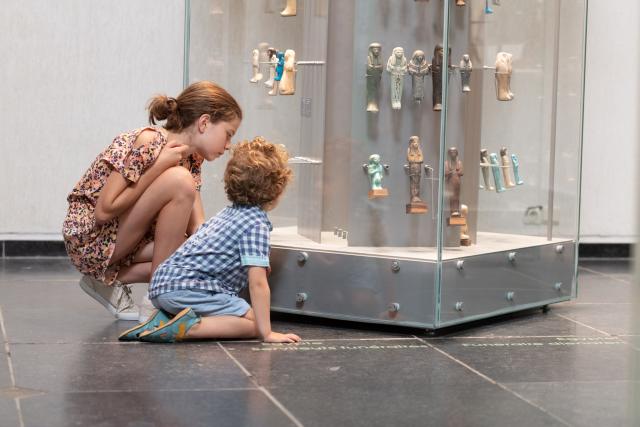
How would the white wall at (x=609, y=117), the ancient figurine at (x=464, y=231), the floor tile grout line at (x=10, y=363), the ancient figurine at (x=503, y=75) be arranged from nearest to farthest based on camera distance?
1. the floor tile grout line at (x=10, y=363)
2. the ancient figurine at (x=464, y=231)
3. the ancient figurine at (x=503, y=75)
4. the white wall at (x=609, y=117)

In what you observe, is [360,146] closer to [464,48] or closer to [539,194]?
[464,48]

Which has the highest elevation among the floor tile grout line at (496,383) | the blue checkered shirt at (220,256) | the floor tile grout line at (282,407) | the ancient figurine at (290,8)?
the ancient figurine at (290,8)

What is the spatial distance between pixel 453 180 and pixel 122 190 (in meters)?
1.10

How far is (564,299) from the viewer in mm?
4262

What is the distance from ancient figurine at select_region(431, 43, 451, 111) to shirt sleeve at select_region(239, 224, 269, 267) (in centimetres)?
71

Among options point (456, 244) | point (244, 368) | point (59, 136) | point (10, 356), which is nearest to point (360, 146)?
point (456, 244)

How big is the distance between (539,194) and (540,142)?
7.6 inches

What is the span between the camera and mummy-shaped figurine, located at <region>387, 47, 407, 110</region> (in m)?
3.68

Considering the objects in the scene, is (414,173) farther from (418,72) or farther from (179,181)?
(179,181)

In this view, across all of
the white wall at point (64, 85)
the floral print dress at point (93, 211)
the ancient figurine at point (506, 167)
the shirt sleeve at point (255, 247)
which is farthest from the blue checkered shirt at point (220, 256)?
the white wall at point (64, 85)

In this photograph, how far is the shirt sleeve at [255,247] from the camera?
3.40m

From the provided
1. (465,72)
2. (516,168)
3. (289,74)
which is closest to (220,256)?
(289,74)

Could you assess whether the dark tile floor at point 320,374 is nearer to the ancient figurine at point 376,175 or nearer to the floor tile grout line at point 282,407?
the floor tile grout line at point 282,407

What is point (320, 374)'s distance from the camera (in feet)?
9.89
